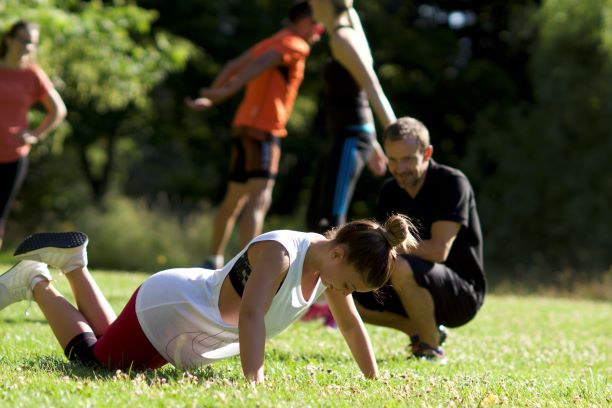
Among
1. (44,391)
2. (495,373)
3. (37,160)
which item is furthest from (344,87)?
(37,160)

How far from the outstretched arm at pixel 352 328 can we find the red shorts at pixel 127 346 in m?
0.94

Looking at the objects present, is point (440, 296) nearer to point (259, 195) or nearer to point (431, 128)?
point (259, 195)

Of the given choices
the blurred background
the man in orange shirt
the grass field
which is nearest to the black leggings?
the grass field

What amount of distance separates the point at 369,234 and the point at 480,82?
2396 centimetres

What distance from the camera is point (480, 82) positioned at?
1076 inches

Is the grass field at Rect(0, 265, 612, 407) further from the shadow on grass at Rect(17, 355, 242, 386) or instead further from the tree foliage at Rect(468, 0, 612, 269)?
the tree foliage at Rect(468, 0, 612, 269)

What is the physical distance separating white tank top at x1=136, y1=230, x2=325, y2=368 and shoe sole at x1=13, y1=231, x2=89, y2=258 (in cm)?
56

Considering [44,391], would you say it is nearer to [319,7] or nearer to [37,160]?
[319,7]

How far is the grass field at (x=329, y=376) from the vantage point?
3803 millimetres

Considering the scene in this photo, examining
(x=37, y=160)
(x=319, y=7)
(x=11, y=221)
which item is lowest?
(x=11, y=221)

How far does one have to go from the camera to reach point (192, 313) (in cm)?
447

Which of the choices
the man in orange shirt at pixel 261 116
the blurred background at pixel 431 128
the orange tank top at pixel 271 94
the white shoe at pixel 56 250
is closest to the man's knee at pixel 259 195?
the man in orange shirt at pixel 261 116

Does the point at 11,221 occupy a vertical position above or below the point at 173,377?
below

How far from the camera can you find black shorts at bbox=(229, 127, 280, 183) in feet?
28.3
